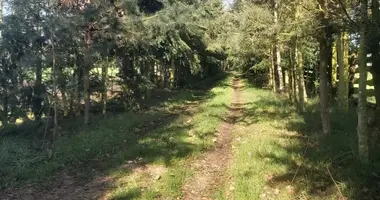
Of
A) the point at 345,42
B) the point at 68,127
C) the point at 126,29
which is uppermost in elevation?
the point at 126,29

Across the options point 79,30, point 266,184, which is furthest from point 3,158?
point 266,184

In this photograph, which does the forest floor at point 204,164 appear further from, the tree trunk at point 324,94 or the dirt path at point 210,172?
the tree trunk at point 324,94

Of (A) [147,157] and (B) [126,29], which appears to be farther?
(B) [126,29]

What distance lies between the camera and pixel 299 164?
830 cm

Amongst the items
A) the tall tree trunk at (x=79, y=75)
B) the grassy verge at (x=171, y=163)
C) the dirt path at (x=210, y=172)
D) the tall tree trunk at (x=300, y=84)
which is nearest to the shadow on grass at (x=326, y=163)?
the dirt path at (x=210, y=172)

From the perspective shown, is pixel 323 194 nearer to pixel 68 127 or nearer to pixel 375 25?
pixel 375 25

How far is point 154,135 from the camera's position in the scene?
13.1m

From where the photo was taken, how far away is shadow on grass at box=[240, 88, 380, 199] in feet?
21.9

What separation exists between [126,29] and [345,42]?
9.29m

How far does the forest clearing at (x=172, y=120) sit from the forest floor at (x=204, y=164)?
4 cm

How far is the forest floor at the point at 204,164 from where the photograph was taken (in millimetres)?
7273

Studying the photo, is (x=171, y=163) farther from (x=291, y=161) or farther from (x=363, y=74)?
(x=363, y=74)

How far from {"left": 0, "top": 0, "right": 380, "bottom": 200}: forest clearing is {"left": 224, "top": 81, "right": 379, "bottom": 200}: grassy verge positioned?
1.4 inches

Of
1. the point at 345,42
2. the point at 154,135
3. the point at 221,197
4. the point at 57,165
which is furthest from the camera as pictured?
the point at 345,42
